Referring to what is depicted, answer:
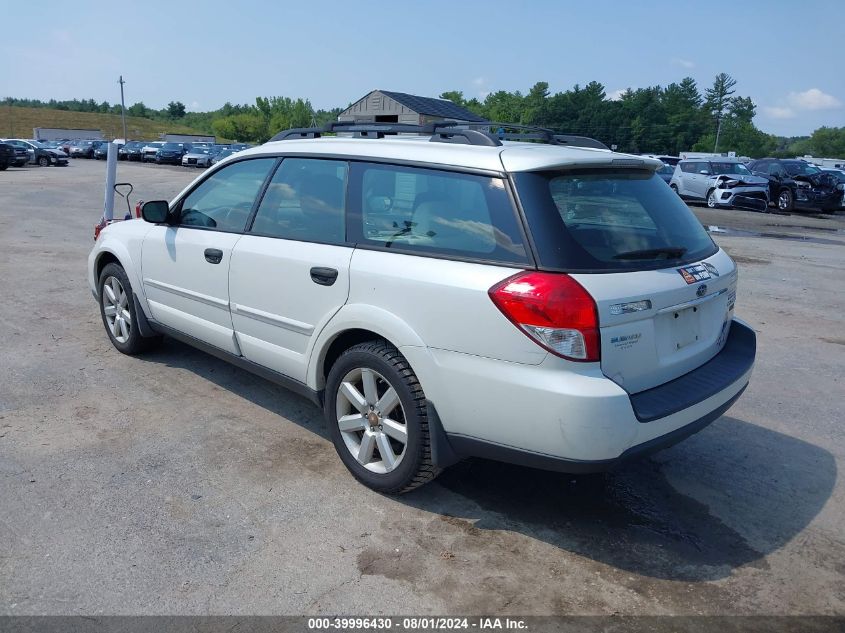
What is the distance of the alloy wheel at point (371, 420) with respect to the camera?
11.5ft

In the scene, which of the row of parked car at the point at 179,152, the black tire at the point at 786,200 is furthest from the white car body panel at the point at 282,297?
the row of parked car at the point at 179,152

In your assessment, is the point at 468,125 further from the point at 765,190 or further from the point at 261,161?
the point at 765,190

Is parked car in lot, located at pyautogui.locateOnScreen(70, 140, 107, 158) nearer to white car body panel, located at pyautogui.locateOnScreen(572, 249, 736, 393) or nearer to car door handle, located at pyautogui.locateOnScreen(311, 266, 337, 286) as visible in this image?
car door handle, located at pyautogui.locateOnScreen(311, 266, 337, 286)

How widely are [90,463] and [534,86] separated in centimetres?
11282

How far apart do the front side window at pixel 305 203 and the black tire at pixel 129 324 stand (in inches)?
67.3

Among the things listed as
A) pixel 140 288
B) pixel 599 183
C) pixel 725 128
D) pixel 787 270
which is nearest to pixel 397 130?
pixel 599 183

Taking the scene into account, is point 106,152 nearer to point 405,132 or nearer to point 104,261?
point 104,261

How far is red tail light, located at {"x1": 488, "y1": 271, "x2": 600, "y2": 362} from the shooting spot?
114 inches

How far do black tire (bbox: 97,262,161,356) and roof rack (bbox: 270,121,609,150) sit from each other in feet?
5.67

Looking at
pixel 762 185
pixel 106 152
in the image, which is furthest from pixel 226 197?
pixel 106 152

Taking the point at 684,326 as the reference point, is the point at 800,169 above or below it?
above

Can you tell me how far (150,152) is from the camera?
47.3 m

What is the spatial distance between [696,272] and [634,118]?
99055 millimetres

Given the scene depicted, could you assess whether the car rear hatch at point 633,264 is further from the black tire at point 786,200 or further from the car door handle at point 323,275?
the black tire at point 786,200
